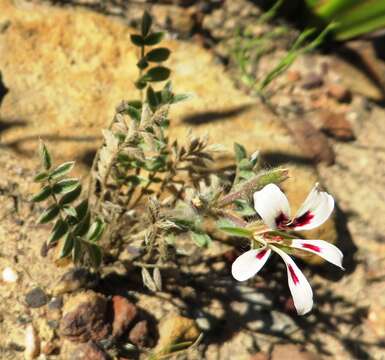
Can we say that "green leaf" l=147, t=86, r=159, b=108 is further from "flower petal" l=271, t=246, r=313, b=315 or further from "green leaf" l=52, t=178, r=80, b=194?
"flower petal" l=271, t=246, r=313, b=315

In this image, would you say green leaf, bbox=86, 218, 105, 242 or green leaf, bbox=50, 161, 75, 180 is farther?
green leaf, bbox=86, 218, 105, 242

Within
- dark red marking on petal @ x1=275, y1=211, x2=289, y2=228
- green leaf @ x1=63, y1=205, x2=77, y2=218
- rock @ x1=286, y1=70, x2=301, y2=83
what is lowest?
rock @ x1=286, y1=70, x2=301, y2=83

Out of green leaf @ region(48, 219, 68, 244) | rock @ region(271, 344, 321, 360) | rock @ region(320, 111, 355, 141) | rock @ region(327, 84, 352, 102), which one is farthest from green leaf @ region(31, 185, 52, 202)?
rock @ region(327, 84, 352, 102)

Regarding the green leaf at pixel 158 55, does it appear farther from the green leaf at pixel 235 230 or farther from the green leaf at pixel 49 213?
the green leaf at pixel 235 230

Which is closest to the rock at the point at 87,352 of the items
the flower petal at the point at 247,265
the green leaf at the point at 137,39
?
the flower petal at the point at 247,265

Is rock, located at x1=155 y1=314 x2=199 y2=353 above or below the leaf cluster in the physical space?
below

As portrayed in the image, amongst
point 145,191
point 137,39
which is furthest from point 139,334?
point 137,39

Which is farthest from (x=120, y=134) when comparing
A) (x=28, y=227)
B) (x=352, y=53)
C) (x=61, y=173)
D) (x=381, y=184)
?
(x=352, y=53)
